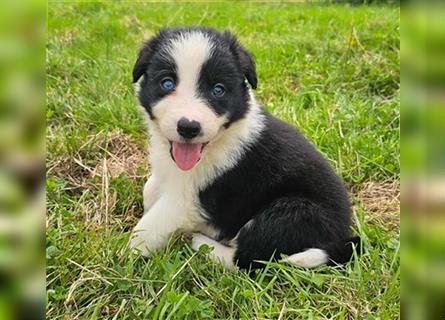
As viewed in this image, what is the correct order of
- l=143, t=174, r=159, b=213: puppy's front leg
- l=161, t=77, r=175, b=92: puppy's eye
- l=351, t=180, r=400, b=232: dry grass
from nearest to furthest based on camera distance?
l=161, t=77, r=175, b=92: puppy's eye, l=143, t=174, r=159, b=213: puppy's front leg, l=351, t=180, r=400, b=232: dry grass

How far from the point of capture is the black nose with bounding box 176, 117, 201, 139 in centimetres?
264

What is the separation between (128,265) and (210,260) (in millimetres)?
465

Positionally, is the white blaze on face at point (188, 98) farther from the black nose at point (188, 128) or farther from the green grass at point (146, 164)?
the green grass at point (146, 164)

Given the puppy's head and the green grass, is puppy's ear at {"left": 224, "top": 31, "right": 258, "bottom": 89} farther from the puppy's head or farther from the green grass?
the green grass

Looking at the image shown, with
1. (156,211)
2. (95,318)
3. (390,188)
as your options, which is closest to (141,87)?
(156,211)

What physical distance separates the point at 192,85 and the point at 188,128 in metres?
0.25

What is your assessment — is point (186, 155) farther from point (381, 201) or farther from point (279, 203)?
point (381, 201)

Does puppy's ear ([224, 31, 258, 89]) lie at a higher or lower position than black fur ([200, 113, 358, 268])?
higher

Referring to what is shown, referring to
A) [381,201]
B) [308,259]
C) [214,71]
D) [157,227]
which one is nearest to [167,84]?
[214,71]

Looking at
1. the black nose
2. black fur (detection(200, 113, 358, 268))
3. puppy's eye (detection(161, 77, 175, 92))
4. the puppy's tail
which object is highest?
puppy's eye (detection(161, 77, 175, 92))

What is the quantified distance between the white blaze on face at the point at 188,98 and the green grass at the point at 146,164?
2.26ft

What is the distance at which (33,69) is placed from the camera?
61cm

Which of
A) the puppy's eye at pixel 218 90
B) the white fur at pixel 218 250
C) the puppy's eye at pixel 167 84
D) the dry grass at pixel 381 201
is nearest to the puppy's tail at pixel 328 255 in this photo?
the white fur at pixel 218 250

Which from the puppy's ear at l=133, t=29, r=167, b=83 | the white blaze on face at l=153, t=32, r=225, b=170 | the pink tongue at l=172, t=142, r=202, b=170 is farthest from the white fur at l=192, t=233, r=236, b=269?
the puppy's ear at l=133, t=29, r=167, b=83
